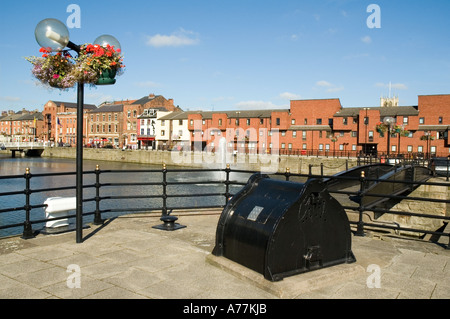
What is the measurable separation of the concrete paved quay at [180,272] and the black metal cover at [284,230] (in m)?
0.15

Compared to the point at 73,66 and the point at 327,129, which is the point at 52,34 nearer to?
the point at 73,66

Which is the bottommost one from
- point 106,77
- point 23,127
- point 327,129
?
point 106,77

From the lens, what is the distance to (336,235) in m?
5.16

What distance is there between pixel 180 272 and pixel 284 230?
5.36 ft

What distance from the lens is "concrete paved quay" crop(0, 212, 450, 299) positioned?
4.37 meters

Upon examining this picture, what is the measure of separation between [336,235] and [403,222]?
12828 mm

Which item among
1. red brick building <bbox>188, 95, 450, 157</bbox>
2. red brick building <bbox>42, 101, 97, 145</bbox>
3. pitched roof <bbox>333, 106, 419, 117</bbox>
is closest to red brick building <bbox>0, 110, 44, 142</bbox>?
red brick building <bbox>42, 101, 97, 145</bbox>

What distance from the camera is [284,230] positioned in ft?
14.8

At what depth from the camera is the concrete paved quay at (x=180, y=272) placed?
14.3 ft

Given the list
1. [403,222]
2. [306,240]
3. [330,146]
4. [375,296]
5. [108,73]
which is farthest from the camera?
[330,146]

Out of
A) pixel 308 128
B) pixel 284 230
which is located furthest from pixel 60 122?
pixel 284 230

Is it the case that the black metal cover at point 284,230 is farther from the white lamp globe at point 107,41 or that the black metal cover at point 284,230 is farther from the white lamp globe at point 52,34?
the white lamp globe at point 52,34
